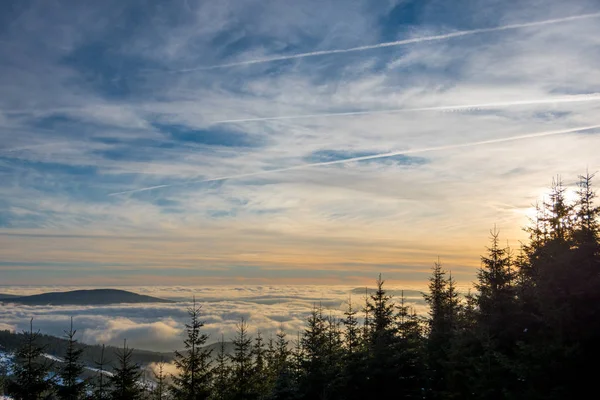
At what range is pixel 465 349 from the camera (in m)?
26.9

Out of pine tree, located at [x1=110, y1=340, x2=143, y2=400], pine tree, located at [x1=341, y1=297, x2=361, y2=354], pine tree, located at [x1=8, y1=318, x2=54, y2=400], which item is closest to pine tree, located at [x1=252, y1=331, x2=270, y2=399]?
pine tree, located at [x1=341, y1=297, x2=361, y2=354]

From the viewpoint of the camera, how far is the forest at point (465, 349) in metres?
19.2

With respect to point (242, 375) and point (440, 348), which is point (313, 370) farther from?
point (242, 375)

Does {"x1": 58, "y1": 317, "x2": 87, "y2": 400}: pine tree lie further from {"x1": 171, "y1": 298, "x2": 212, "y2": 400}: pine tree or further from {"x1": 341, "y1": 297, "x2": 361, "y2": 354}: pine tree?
{"x1": 341, "y1": 297, "x2": 361, "y2": 354}: pine tree

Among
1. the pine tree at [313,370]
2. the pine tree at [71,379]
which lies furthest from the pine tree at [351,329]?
the pine tree at [71,379]

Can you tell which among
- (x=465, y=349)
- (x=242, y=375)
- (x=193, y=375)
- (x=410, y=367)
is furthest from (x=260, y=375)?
(x=465, y=349)

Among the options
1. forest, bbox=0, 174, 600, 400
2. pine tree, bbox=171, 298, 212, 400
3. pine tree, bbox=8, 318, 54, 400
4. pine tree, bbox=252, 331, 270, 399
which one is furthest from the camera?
pine tree, bbox=252, 331, 270, 399

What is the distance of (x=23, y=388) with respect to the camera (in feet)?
140

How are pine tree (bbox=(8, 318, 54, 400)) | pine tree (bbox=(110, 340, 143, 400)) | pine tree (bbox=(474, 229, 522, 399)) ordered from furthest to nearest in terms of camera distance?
pine tree (bbox=(8, 318, 54, 400)), pine tree (bbox=(110, 340, 143, 400)), pine tree (bbox=(474, 229, 522, 399))

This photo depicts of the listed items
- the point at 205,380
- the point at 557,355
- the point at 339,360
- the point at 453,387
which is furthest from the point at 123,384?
the point at 557,355

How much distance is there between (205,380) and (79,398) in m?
14.3

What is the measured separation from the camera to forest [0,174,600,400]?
19.2 m

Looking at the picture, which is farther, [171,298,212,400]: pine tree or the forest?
[171,298,212,400]: pine tree

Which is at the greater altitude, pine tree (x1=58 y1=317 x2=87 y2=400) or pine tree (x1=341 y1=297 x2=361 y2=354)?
pine tree (x1=341 y1=297 x2=361 y2=354)
